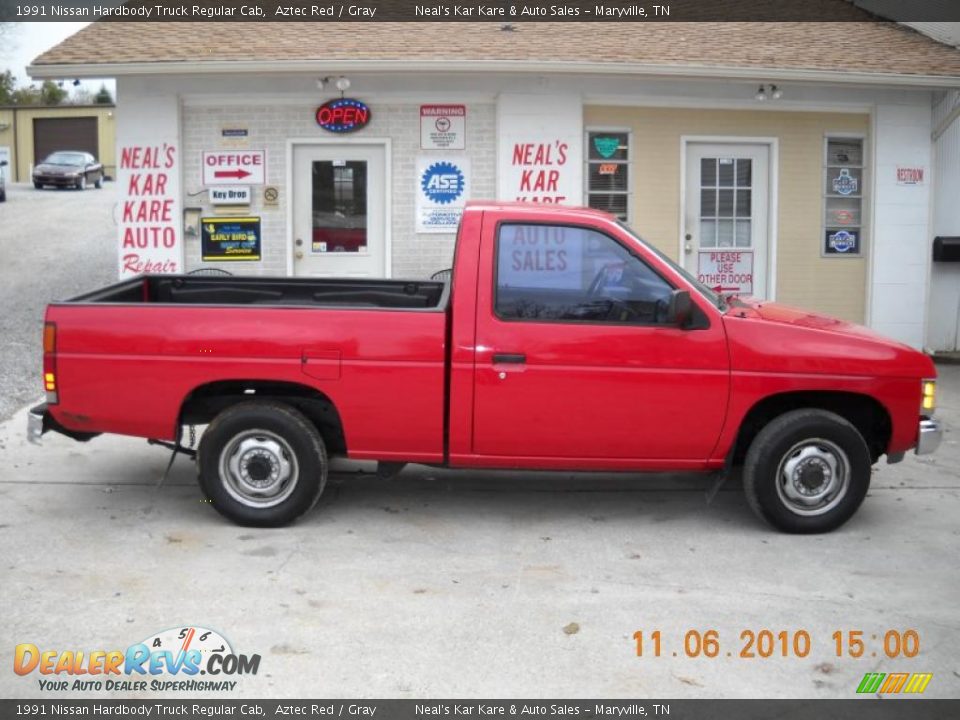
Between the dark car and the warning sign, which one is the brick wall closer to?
the warning sign

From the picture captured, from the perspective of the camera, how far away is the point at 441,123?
11984 millimetres

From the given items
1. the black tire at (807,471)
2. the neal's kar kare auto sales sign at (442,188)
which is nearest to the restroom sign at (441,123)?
the neal's kar kare auto sales sign at (442,188)

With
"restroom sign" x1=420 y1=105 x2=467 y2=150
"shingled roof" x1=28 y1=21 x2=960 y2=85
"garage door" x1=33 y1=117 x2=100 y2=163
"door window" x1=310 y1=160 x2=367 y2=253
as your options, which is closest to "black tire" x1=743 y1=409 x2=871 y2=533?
"shingled roof" x1=28 y1=21 x2=960 y2=85

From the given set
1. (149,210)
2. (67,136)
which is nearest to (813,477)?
(149,210)

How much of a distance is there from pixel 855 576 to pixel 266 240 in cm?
792

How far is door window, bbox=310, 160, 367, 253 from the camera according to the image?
39.9ft

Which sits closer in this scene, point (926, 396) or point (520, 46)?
point (926, 396)

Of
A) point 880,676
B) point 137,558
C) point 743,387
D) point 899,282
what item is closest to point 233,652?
point 137,558

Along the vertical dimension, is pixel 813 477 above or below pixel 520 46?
below

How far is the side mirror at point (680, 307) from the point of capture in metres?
6.18

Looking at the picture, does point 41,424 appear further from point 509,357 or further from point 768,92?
point 768,92

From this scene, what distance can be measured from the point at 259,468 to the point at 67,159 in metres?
33.7

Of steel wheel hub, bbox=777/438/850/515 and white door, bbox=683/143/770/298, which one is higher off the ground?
white door, bbox=683/143/770/298

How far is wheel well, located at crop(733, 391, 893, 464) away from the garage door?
46349mm
